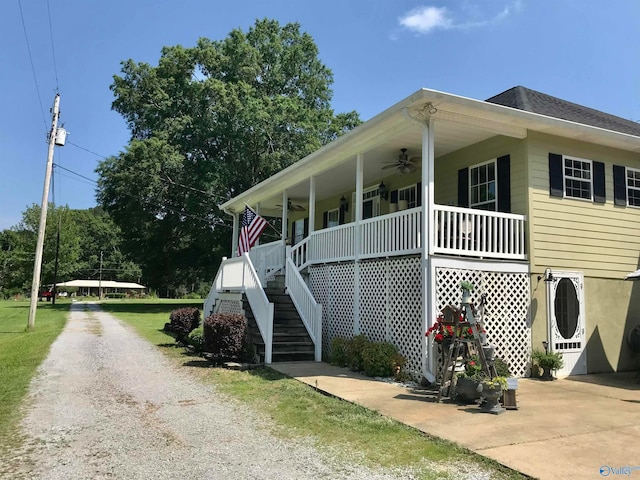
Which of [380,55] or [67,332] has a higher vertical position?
[380,55]

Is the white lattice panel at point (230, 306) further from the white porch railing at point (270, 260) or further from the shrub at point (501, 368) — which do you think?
the shrub at point (501, 368)

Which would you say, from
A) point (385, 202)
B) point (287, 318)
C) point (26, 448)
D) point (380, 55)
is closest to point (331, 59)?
point (380, 55)

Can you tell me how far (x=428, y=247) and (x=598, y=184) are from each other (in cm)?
462

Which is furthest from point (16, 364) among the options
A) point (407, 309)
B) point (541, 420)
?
point (541, 420)

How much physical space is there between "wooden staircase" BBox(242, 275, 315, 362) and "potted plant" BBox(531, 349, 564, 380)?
15.1 ft

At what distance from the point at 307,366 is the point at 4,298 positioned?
60.8m

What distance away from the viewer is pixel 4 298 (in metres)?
58.2

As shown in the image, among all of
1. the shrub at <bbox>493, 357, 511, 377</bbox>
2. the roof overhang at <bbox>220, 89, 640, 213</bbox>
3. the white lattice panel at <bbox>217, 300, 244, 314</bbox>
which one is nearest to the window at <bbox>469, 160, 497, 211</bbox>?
the roof overhang at <bbox>220, 89, 640, 213</bbox>

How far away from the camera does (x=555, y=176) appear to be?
9.83 meters

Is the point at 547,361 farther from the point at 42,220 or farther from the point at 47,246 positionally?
the point at 47,246

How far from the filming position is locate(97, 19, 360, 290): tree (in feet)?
92.5

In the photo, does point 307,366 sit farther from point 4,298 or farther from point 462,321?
point 4,298

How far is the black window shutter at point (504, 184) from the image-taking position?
32.2ft

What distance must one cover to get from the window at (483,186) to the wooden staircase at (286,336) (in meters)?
4.75
